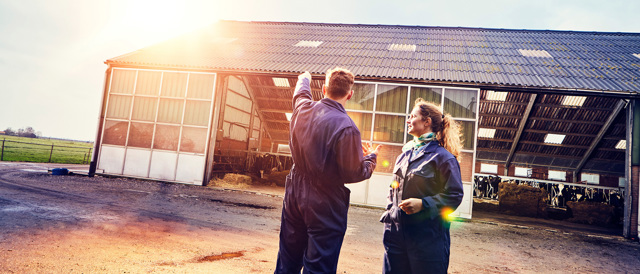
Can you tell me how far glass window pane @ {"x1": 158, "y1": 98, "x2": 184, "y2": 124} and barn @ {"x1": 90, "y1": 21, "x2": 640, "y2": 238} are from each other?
54 millimetres

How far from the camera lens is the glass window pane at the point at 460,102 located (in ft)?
34.9

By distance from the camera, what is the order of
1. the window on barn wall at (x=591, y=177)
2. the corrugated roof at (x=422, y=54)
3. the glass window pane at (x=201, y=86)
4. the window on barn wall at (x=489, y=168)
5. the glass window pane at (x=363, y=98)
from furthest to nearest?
the window on barn wall at (x=489, y=168) → the window on barn wall at (x=591, y=177) → the glass window pane at (x=201, y=86) → the glass window pane at (x=363, y=98) → the corrugated roof at (x=422, y=54)

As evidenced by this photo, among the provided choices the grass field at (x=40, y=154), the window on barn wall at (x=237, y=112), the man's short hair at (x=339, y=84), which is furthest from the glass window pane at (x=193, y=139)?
the man's short hair at (x=339, y=84)

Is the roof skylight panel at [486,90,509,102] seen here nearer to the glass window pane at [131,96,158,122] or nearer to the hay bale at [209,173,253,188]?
the hay bale at [209,173,253,188]

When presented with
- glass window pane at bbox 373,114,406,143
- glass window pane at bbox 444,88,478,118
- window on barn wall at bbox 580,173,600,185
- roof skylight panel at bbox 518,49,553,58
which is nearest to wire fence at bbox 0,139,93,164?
glass window pane at bbox 373,114,406,143

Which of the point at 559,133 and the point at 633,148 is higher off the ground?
the point at 559,133

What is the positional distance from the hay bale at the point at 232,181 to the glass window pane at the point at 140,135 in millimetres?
2913

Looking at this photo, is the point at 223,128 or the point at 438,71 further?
the point at 223,128

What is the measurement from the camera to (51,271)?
3.17m

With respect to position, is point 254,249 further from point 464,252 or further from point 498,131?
point 498,131

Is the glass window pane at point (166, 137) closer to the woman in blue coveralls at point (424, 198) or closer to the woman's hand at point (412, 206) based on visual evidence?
the woman in blue coveralls at point (424, 198)

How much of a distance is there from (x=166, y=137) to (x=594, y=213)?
15.8m

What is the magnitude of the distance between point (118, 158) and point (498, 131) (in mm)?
16469

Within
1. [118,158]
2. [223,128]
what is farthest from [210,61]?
[118,158]
